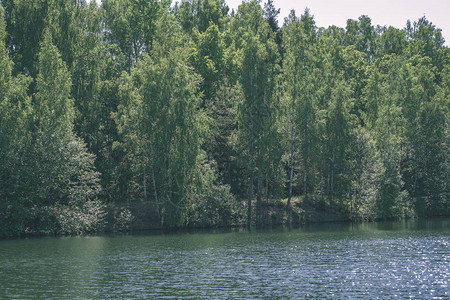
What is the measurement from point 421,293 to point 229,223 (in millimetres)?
36958

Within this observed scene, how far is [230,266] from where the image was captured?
33.0 meters

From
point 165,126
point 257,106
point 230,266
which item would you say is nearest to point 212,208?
point 165,126

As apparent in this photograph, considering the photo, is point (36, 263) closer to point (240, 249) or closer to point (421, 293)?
point (240, 249)

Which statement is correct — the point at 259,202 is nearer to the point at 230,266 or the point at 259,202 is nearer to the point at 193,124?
the point at 193,124

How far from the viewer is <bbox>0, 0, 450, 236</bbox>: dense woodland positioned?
174 feet

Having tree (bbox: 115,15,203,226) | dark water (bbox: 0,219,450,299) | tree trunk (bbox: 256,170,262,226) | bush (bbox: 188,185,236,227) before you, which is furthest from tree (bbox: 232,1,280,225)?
dark water (bbox: 0,219,450,299)

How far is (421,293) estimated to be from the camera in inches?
972

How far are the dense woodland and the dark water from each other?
7.55 m

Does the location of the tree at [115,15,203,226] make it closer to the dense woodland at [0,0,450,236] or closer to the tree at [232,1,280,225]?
the dense woodland at [0,0,450,236]

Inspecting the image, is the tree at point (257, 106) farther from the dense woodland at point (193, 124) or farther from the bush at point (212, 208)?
the bush at point (212, 208)

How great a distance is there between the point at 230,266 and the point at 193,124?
84.0ft

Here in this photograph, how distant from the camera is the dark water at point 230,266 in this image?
25641 millimetres

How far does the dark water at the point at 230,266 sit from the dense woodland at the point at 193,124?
24.8ft

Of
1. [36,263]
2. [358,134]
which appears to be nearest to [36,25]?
[36,263]
